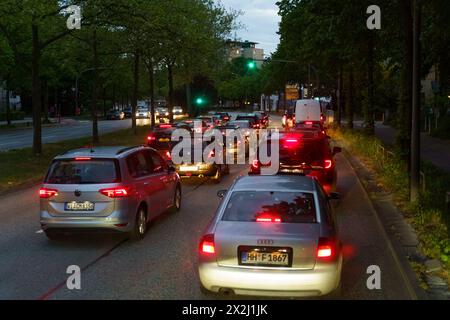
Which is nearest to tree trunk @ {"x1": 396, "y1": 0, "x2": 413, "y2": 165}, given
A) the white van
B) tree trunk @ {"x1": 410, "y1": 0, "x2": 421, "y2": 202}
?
tree trunk @ {"x1": 410, "y1": 0, "x2": 421, "y2": 202}

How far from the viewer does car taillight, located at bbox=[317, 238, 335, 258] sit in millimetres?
6176

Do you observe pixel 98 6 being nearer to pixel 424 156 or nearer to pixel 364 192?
pixel 364 192

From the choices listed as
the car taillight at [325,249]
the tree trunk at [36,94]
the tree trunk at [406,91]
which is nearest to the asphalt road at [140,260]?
the car taillight at [325,249]

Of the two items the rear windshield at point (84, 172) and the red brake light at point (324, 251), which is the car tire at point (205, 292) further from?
the rear windshield at point (84, 172)

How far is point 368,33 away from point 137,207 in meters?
16.8

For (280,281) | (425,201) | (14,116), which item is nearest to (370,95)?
(425,201)

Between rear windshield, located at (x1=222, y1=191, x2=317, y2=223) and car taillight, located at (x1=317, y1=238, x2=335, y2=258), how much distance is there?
0.41m

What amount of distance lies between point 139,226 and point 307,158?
4669 mm

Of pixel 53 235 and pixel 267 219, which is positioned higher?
pixel 267 219

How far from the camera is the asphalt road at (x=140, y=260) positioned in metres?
7.21

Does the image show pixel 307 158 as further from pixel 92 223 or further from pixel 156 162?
pixel 92 223

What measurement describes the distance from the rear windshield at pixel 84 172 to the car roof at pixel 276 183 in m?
2.86

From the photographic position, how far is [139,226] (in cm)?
1020

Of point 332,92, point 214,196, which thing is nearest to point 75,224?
point 214,196
